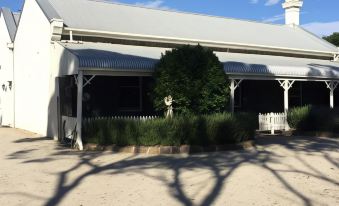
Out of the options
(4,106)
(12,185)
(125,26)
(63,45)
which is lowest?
(12,185)

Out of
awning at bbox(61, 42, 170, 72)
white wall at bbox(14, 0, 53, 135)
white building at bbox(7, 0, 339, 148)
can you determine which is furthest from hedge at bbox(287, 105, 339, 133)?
white wall at bbox(14, 0, 53, 135)

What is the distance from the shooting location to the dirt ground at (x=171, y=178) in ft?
25.2

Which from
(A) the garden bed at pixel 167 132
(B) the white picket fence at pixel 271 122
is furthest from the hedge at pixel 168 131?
(B) the white picket fence at pixel 271 122

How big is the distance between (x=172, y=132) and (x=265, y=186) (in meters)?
4.78

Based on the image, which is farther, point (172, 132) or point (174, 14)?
point (174, 14)

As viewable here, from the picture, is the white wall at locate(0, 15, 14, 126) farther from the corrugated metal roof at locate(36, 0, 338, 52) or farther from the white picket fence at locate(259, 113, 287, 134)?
the white picket fence at locate(259, 113, 287, 134)

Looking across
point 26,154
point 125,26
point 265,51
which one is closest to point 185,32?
point 125,26

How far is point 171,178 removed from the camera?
368 inches

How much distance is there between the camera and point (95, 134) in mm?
13945

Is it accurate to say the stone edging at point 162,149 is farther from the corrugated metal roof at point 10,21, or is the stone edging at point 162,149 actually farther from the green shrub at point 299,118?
the corrugated metal roof at point 10,21

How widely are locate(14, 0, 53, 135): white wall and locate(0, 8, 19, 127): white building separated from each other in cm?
107

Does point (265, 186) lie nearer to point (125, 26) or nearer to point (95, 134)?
point (95, 134)

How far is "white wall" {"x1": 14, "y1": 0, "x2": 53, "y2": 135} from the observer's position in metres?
18.2

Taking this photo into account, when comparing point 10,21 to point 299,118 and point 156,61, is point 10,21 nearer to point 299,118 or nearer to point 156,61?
point 156,61
